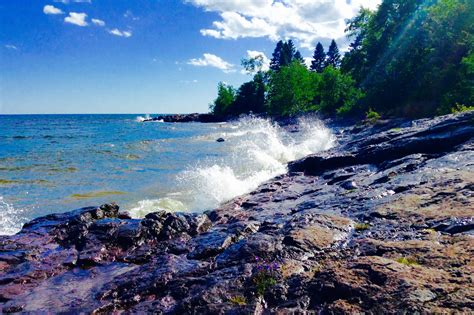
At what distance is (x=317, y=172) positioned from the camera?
44.0 feet

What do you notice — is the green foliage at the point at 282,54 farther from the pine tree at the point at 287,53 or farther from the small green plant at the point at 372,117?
the small green plant at the point at 372,117

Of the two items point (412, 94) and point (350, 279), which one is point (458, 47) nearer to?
point (412, 94)

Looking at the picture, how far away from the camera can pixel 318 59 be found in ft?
355

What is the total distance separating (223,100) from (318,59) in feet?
105

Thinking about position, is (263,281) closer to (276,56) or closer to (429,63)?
(429,63)

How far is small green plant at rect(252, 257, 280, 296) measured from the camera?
415 cm

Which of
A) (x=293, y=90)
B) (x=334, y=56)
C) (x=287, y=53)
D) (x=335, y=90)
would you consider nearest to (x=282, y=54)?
(x=287, y=53)

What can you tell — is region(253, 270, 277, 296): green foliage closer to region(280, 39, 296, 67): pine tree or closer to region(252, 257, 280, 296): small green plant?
region(252, 257, 280, 296): small green plant

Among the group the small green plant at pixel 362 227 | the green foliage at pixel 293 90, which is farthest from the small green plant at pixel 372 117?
the green foliage at pixel 293 90

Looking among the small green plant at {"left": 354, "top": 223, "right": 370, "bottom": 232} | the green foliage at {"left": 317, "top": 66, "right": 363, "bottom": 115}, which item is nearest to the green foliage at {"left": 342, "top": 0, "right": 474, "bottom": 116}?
the green foliage at {"left": 317, "top": 66, "right": 363, "bottom": 115}

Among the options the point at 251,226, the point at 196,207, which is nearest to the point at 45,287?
the point at 251,226

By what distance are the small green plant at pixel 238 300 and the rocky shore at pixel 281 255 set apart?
0.08 feet

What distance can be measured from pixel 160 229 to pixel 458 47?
3222cm

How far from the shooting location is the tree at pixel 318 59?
10694 centimetres
